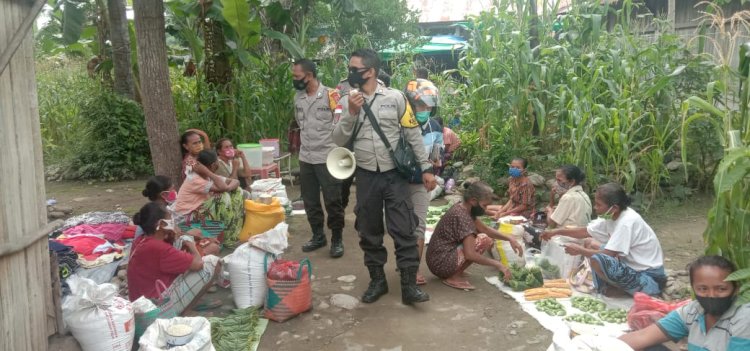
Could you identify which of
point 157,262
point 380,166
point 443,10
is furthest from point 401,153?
point 443,10

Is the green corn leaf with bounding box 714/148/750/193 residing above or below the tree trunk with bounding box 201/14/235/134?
below

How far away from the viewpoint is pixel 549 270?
17.4 ft

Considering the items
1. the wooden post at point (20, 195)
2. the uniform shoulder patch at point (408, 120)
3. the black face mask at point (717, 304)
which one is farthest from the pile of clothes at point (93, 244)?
the black face mask at point (717, 304)

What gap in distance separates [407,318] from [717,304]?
209 cm

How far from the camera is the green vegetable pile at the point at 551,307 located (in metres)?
4.52

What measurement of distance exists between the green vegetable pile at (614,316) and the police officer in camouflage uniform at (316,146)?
99.3 inches

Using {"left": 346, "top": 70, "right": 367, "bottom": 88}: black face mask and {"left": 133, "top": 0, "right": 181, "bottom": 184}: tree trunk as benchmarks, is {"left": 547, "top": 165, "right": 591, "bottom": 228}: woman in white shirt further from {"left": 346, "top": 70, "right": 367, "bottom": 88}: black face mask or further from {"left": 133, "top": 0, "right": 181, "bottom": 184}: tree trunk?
{"left": 133, "top": 0, "right": 181, "bottom": 184}: tree trunk

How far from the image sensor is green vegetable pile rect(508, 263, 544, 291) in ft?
16.5

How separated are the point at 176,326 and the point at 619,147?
194 inches

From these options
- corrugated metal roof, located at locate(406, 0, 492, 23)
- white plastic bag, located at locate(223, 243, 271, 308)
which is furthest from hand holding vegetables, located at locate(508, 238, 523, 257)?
corrugated metal roof, located at locate(406, 0, 492, 23)

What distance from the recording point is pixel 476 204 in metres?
5.09

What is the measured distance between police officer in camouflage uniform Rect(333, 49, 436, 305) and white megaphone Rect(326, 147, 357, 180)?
2.2 inches

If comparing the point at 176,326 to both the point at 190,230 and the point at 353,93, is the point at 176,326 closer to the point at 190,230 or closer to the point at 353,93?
the point at 353,93

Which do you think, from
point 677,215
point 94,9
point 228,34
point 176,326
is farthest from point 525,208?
point 94,9
